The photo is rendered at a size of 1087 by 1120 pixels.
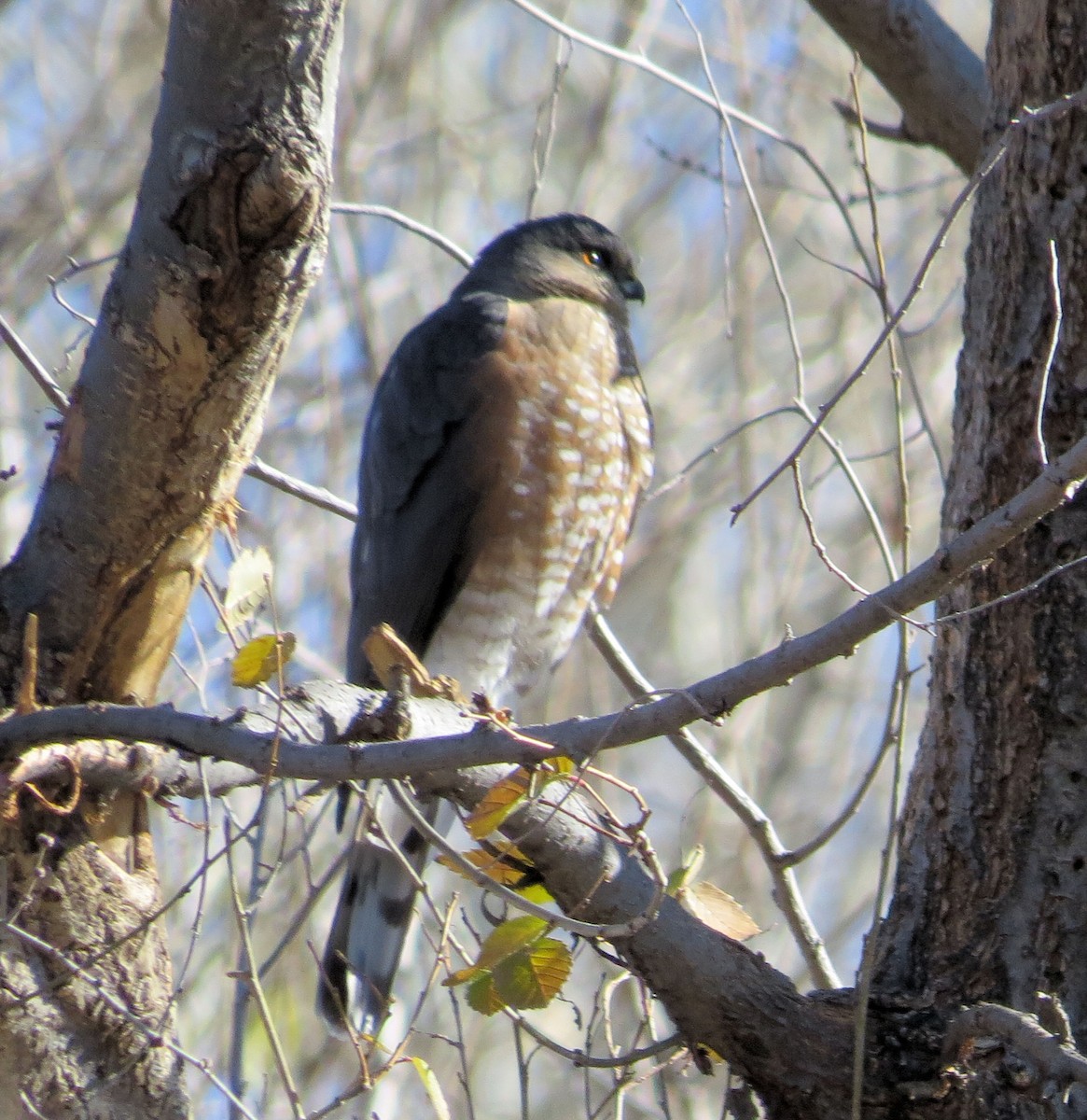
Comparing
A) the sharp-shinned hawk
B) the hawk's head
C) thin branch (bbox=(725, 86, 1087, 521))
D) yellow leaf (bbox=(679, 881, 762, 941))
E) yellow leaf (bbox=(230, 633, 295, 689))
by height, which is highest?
the hawk's head

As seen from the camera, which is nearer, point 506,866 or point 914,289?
point 914,289

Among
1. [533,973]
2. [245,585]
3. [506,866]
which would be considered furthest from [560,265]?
[533,973]

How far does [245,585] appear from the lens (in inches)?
101

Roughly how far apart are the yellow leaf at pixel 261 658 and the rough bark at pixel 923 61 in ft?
6.69

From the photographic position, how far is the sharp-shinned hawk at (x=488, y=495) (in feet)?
12.4

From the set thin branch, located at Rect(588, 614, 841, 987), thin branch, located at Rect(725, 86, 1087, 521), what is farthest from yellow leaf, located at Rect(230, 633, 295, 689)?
thin branch, located at Rect(588, 614, 841, 987)

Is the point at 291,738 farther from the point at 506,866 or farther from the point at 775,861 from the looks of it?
the point at 775,861

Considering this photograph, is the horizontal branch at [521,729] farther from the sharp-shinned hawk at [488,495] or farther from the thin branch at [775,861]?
the sharp-shinned hawk at [488,495]

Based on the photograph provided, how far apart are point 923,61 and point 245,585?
6.43 feet

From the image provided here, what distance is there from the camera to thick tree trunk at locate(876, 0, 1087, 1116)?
2338 millimetres

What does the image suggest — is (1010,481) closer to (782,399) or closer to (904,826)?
(904,826)

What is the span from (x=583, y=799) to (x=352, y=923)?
1357 mm

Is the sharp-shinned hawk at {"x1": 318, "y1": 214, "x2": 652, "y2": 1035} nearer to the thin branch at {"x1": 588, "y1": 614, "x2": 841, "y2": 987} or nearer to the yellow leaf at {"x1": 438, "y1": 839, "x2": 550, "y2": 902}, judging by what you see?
the thin branch at {"x1": 588, "y1": 614, "x2": 841, "y2": 987}

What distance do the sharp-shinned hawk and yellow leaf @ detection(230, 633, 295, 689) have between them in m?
1.46
